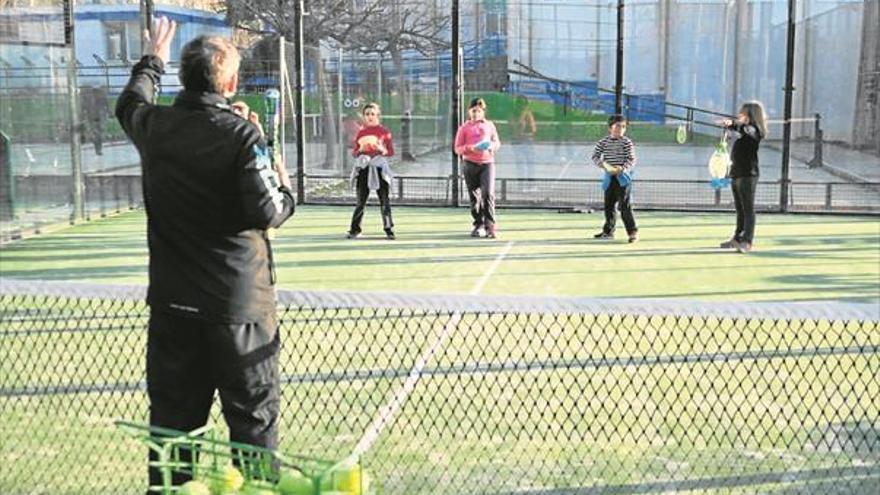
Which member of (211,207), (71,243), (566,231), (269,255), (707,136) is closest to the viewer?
(211,207)

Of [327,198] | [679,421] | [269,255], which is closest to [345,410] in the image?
[679,421]

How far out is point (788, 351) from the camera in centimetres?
654

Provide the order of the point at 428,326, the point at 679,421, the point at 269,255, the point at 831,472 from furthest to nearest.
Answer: the point at 428,326
the point at 679,421
the point at 831,472
the point at 269,255

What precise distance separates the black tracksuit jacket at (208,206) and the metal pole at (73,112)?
10939 millimetres

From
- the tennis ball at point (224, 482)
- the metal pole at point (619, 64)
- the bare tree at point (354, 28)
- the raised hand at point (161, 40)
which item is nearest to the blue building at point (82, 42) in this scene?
the bare tree at point (354, 28)

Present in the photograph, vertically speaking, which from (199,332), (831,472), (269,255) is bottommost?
(831,472)

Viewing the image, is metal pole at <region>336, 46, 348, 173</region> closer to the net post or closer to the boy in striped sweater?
the net post

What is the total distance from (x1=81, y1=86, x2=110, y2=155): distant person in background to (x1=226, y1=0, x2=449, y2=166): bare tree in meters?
2.79

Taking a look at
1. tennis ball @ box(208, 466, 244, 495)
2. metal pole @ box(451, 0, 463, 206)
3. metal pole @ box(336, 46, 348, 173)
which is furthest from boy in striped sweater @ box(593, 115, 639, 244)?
tennis ball @ box(208, 466, 244, 495)

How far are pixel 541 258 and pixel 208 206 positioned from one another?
795 cm

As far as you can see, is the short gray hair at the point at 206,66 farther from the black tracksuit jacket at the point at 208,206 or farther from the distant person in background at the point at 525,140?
the distant person in background at the point at 525,140

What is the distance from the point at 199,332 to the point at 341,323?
422 centimetres

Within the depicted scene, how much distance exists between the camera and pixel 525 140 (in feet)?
53.4

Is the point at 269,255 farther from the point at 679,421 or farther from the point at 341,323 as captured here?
the point at 341,323
